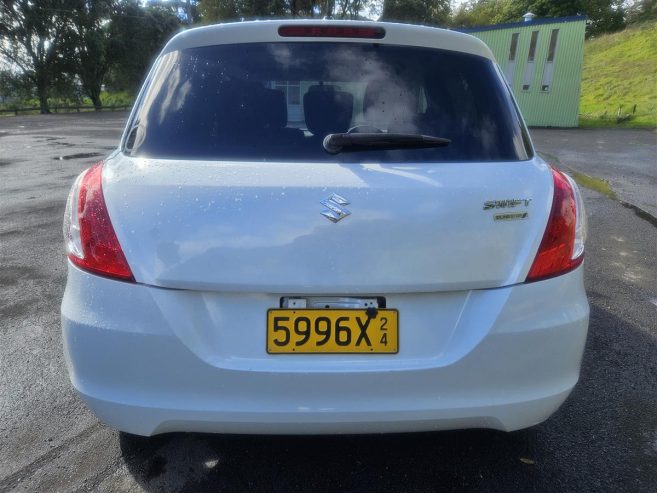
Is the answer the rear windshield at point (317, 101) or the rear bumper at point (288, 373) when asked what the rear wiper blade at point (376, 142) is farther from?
the rear bumper at point (288, 373)

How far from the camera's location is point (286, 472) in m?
2.18

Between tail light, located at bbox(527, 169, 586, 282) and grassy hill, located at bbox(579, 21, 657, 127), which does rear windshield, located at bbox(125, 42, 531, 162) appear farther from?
grassy hill, located at bbox(579, 21, 657, 127)

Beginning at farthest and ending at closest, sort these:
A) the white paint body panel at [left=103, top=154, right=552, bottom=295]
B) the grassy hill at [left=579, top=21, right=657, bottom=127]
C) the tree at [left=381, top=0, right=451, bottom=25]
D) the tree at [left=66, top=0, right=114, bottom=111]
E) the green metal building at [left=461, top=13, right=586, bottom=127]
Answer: the tree at [left=381, top=0, right=451, bottom=25]
the tree at [left=66, top=0, right=114, bottom=111]
the grassy hill at [left=579, top=21, right=657, bottom=127]
the green metal building at [left=461, top=13, right=586, bottom=127]
the white paint body panel at [left=103, top=154, right=552, bottom=295]

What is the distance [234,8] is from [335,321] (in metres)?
43.1

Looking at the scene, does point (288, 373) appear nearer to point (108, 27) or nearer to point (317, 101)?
point (317, 101)

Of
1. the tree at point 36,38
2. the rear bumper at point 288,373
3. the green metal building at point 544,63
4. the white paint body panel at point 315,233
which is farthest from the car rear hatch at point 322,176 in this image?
the tree at point 36,38

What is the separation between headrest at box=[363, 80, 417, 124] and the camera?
2.08m

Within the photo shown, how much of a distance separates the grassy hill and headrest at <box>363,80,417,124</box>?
2560 cm

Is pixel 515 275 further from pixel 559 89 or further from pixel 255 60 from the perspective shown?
pixel 559 89

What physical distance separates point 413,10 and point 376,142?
47791 millimetres

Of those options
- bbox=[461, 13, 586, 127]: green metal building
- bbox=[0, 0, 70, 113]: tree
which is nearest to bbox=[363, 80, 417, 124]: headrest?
bbox=[461, 13, 586, 127]: green metal building

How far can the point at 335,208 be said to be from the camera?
176 centimetres

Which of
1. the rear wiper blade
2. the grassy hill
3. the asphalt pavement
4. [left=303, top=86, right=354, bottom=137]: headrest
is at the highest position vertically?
[left=303, top=86, right=354, bottom=137]: headrest

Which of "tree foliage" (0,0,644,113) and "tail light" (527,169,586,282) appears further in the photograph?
"tree foliage" (0,0,644,113)
